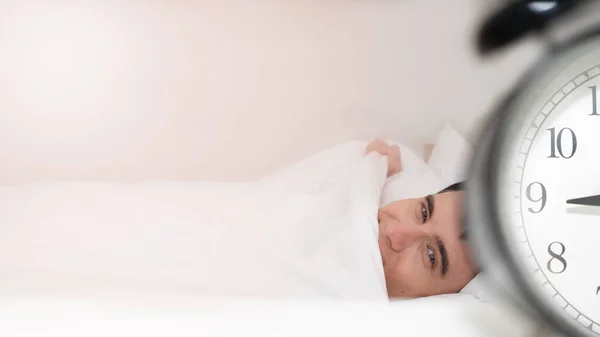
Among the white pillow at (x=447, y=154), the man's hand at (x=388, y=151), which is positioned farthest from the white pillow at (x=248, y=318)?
the man's hand at (x=388, y=151)

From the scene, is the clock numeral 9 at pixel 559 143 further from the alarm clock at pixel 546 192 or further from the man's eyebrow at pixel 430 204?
the man's eyebrow at pixel 430 204

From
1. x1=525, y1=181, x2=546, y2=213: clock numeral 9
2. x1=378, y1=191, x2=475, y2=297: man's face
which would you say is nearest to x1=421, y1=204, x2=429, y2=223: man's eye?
x1=378, y1=191, x2=475, y2=297: man's face

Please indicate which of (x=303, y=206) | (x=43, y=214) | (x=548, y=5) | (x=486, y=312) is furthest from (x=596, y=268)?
(x=43, y=214)

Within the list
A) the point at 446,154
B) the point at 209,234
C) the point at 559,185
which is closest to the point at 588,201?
the point at 559,185

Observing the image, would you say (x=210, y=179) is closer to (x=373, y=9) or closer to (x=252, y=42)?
(x=252, y=42)

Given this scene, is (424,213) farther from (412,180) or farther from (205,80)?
(205,80)

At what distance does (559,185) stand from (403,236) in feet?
1.00

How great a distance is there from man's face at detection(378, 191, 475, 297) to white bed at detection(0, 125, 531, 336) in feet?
0.15

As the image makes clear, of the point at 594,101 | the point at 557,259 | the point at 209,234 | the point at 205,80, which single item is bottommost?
the point at 557,259

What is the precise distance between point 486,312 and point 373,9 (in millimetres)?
482

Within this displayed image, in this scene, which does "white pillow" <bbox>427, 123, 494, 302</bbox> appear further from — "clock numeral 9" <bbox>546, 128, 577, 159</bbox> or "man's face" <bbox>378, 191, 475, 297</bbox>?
"clock numeral 9" <bbox>546, 128, 577, 159</bbox>

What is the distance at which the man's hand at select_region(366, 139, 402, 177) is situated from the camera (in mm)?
909

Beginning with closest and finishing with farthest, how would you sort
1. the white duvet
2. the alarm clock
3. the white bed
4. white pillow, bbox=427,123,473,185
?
the alarm clock < the white bed < the white duvet < white pillow, bbox=427,123,473,185

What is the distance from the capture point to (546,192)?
505 millimetres
